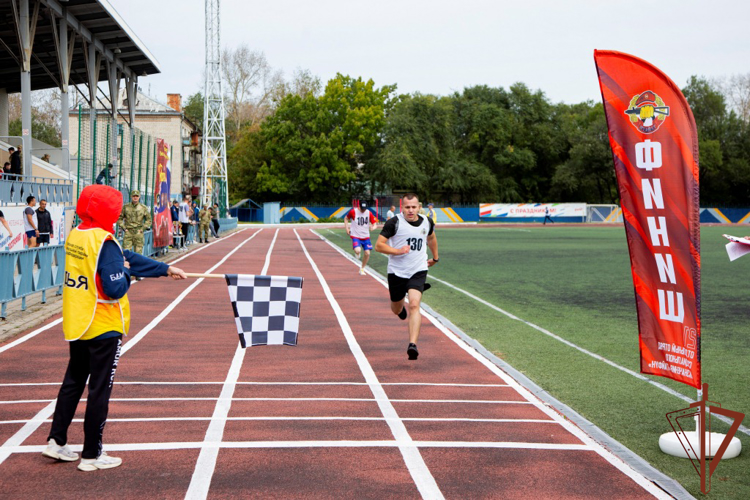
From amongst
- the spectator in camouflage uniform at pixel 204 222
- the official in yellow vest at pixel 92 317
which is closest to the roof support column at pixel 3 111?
the spectator in camouflage uniform at pixel 204 222

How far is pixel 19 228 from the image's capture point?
17.7m

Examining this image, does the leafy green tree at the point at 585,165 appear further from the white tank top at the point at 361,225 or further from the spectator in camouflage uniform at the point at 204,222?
the white tank top at the point at 361,225

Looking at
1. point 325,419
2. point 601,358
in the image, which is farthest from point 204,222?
point 325,419

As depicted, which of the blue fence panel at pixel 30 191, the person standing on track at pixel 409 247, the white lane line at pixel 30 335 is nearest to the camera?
the person standing on track at pixel 409 247

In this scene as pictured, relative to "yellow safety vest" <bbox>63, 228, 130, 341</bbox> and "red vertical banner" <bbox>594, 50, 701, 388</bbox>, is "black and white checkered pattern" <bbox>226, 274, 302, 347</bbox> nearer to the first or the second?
"yellow safety vest" <bbox>63, 228, 130, 341</bbox>

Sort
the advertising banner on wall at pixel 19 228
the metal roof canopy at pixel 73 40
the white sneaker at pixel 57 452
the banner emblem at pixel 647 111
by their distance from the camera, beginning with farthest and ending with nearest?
the metal roof canopy at pixel 73 40 → the advertising banner on wall at pixel 19 228 → the banner emblem at pixel 647 111 → the white sneaker at pixel 57 452

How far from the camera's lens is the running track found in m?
4.91

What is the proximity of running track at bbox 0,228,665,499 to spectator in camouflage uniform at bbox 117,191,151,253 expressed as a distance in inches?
282

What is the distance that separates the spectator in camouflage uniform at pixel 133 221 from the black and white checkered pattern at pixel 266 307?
11.8 m

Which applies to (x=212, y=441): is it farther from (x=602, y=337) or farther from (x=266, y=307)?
(x=602, y=337)

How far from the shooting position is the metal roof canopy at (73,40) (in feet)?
92.1

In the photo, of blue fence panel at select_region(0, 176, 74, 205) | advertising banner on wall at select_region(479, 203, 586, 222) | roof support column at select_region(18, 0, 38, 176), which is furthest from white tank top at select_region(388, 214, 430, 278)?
advertising banner on wall at select_region(479, 203, 586, 222)

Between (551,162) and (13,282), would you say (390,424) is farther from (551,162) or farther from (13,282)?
(551,162)

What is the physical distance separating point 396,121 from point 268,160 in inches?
543
